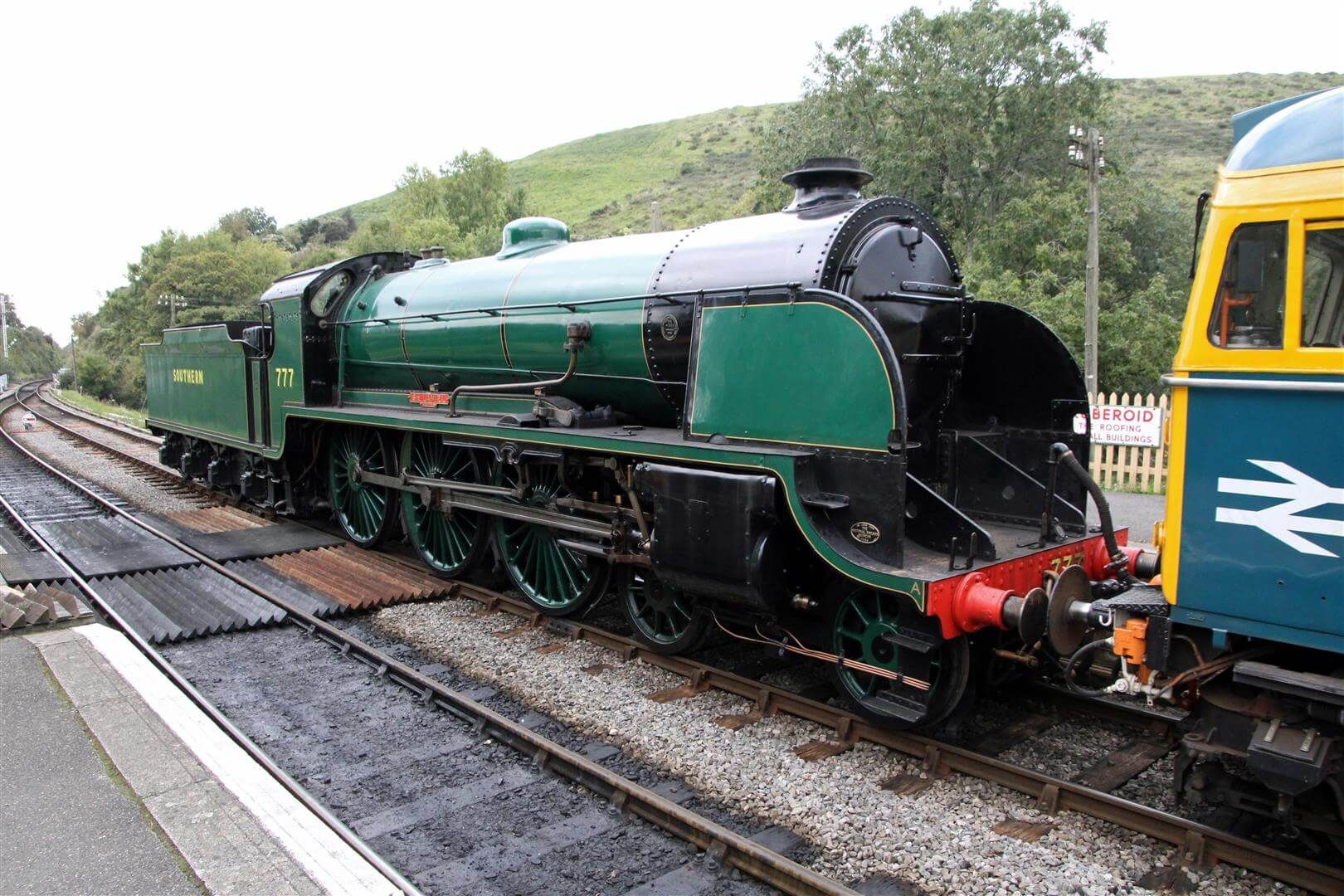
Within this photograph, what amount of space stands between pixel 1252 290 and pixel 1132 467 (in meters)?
11.8

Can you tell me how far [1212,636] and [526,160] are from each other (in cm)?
11767

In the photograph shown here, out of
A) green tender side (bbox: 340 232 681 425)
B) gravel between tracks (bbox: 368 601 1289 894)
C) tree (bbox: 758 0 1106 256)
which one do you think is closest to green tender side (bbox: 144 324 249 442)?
green tender side (bbox: 340 232 681 425)

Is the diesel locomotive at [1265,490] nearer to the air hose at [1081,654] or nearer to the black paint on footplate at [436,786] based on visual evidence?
the air hose at [1081,654]

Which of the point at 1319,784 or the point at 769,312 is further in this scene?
the point at 769,312

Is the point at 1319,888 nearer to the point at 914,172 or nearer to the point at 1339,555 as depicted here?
the point at 1339,555

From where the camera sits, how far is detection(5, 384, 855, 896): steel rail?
369cm

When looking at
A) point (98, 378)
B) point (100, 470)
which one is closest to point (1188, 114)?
point (100, 470)

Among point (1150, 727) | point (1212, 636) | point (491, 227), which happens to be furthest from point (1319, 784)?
point (491, 227)

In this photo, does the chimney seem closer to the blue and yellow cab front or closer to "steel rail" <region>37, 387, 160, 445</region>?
the blue and yellow cab front

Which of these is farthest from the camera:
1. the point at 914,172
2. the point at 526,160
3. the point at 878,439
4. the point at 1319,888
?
the point at 526,160

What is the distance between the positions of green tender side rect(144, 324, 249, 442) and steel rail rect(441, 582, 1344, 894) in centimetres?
727

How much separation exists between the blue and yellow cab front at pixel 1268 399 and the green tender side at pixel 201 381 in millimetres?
10834

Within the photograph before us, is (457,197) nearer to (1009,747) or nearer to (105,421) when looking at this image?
(105,421)

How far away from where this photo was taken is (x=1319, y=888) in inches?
137
